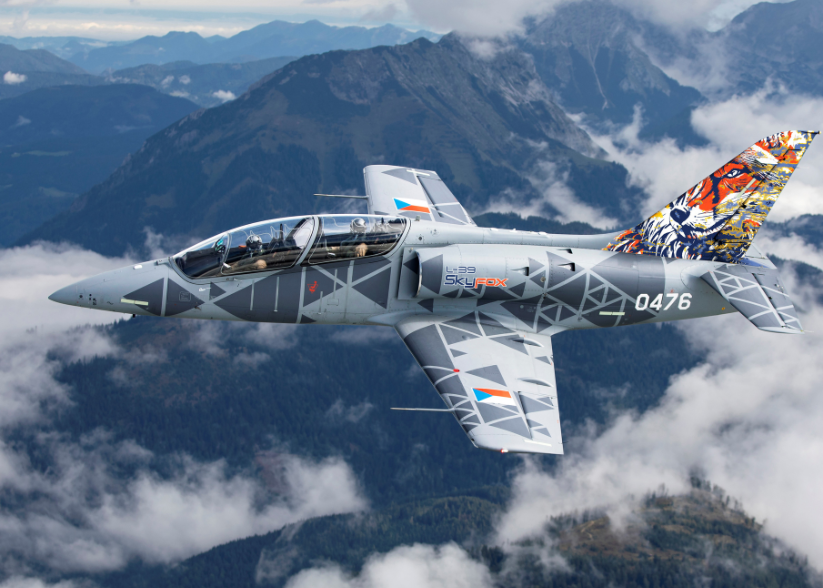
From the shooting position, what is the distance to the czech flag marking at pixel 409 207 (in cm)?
3262

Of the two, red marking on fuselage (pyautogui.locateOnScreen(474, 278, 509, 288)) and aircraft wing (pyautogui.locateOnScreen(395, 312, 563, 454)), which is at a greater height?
red marking on fuselage (pyautogui.locateOnScreen(474, 278, 509, 288))

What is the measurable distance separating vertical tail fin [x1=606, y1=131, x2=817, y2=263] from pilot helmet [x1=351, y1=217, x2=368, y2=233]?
11.6 m

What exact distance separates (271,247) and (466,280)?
323 inches

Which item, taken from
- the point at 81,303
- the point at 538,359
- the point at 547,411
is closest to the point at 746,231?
the point at 538,359

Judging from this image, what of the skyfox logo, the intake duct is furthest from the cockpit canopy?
the skyfox logo

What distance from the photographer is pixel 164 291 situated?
2317 cm

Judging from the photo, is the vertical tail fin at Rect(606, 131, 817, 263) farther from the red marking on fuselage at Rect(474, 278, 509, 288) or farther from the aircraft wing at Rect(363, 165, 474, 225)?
the aircraft wing at Rect(363, 165, 474, 225)

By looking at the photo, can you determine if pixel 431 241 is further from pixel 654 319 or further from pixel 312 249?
pixel 654 319

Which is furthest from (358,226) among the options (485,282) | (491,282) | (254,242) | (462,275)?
(491,282)

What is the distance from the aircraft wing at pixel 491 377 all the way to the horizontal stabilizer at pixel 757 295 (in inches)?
323

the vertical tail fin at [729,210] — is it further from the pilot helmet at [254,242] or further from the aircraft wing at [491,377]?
the pilot helmet at [254,242]

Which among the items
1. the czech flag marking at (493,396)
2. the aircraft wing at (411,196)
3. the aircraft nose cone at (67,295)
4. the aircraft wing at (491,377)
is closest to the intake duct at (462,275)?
the aircraft wing at (491,377)

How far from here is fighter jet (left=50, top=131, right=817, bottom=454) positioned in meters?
22.9

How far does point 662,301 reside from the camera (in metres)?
26.5
